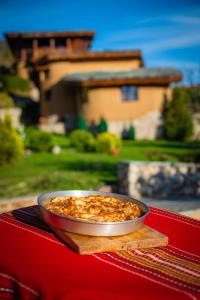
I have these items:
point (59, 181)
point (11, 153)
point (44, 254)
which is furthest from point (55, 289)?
point (11, 153)

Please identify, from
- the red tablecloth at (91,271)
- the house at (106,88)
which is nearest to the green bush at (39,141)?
the house at (106,88)

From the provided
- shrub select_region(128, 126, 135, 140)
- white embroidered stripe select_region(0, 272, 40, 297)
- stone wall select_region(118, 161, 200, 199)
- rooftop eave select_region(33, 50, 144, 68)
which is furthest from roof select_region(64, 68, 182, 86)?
white embroidered stripe select_region(0, 272, 40, 297)

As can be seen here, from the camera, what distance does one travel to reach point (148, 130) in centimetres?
2203

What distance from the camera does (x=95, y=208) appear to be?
6.44 feet

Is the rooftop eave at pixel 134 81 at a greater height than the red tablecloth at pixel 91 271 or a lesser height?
greater

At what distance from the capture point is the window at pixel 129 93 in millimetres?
22688

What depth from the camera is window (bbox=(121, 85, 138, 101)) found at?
2269cm

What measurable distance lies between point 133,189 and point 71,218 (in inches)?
257

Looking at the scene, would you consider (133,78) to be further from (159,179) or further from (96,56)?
(159,179)

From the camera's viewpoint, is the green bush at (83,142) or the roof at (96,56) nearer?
the green bush at (83,142)

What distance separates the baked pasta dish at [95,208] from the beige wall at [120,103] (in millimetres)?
20751

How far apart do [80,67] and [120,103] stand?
17.6 feet

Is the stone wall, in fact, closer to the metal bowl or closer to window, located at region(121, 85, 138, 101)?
the metal bowl

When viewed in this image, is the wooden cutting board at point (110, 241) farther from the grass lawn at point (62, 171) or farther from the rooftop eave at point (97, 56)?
the rooftop eave at point (97, 56)
